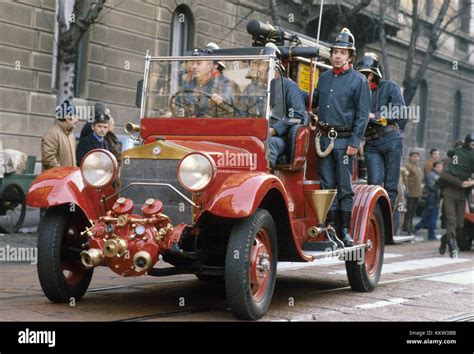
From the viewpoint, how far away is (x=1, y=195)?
14.7m

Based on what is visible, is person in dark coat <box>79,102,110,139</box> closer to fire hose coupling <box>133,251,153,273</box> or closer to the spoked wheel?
the spoked wheel

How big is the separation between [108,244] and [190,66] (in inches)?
88.7

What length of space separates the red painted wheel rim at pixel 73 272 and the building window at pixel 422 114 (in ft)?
89.7

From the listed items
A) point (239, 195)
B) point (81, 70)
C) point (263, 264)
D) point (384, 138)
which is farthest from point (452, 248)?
point (81, 70)

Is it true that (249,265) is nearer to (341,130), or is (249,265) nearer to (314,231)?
(314,231)

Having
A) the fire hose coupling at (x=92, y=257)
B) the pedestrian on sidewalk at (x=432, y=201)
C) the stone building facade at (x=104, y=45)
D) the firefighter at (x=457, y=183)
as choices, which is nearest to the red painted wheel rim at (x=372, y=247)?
the fire hose coupling at (x=92, y=257)

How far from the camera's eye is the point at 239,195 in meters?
6.92

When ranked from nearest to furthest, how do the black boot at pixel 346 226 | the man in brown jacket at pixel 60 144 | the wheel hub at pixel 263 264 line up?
the wheel hub at pixel 263 264 → the black boot at pixel 346 226 → the man in brown jacket at pixel 60 144

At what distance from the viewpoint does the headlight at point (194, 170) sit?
23.2 feet

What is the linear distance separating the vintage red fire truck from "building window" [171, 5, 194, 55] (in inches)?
513

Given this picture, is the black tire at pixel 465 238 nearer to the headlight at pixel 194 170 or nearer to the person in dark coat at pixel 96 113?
the person in dark coat at pixel 96 113

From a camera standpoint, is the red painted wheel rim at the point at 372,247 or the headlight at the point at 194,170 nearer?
the headlight at the point at 194,170
